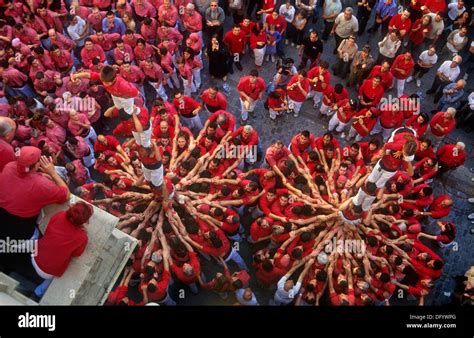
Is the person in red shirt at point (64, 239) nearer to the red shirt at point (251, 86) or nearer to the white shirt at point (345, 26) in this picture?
the red shirt at point (251, 86)

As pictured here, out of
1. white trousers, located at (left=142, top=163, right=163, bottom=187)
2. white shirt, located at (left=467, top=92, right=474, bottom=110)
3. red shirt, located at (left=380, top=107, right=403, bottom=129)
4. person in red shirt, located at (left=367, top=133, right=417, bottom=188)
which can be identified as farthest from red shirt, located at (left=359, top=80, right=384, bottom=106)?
white trousers, located at (left=142, top=163, right=163, bottom=187)

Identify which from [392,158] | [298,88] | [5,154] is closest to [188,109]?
[298,88]

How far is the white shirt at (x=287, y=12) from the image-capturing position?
46.5ft

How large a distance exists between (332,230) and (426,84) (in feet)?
21.1

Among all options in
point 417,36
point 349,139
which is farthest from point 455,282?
point 417,36

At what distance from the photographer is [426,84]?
47.1 feet

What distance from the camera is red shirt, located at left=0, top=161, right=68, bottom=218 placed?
8.26 m

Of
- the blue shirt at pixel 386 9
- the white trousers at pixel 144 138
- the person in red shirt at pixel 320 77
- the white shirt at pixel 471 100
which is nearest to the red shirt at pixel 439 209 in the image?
the white shirt at pixel 471 100

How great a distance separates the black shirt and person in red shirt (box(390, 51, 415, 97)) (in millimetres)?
2006

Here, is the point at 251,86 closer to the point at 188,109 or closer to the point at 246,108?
the point at 246,108

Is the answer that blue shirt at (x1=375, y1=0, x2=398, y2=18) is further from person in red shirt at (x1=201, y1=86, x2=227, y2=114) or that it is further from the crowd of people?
person in red shirt at (x1=201, y1=86, x2=227, y2=114)

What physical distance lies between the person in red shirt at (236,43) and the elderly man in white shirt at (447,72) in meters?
5.33

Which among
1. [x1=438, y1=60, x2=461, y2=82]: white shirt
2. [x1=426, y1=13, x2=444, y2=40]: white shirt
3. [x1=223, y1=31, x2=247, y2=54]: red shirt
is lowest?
[x1=223, y1=31, x2=247, y2=54]: red shirt

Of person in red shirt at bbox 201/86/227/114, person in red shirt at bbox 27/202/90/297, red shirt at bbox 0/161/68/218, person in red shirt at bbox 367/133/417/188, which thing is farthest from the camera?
person in red shirt at bbox 201/86/227/114
